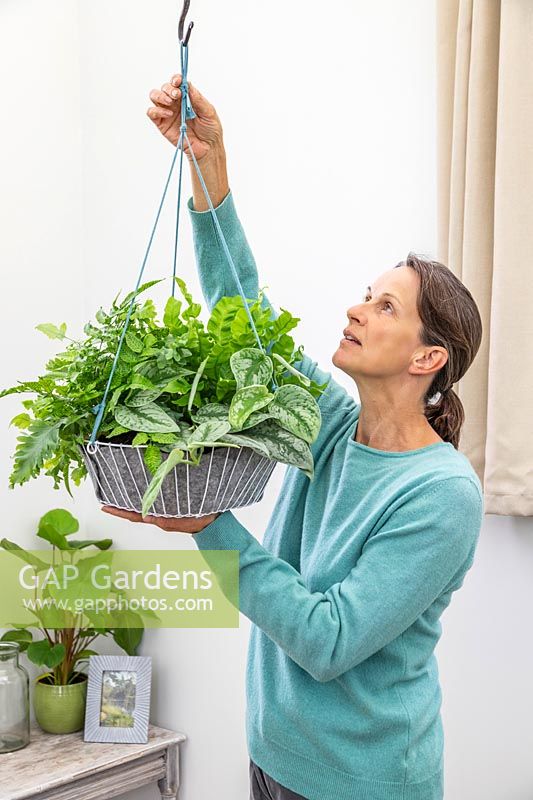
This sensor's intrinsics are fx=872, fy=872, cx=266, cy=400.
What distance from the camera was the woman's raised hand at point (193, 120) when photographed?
4.05 feet

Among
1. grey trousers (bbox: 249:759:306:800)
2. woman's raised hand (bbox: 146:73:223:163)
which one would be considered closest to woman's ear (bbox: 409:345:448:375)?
woman's raised hand (bbox: 146:73:223:163)

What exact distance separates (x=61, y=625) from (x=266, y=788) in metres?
1.29

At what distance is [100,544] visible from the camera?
104 inches

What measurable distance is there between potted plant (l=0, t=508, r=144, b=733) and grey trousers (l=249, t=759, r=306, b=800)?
1.17m

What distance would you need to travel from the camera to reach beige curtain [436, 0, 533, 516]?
1.64m

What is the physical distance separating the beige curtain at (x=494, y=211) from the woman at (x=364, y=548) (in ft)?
1.10

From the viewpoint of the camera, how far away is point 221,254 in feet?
4.42

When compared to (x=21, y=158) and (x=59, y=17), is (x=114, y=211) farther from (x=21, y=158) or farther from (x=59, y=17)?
(x=59, y=17)

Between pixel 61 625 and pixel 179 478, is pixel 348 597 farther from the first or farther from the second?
pixel 61 625

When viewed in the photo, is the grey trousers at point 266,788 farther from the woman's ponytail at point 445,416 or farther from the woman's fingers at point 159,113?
the woman's fingers at point 159,113

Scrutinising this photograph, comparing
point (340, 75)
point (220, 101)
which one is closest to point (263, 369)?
point (340, 75)

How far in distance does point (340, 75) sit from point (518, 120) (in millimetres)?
598

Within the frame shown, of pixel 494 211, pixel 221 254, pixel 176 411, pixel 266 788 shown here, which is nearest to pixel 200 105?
pixel 221 254

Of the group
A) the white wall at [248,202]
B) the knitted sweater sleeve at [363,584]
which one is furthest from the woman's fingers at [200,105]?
the white wall at [248,202]
